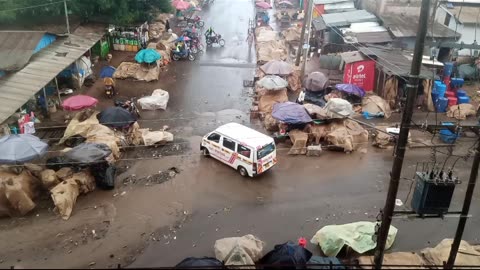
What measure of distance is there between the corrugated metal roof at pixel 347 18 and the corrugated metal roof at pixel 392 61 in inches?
250

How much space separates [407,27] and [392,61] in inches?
292

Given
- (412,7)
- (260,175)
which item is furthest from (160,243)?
(412,7)

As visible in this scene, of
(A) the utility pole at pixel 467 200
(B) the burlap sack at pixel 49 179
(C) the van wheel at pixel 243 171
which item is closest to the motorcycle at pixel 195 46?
(C) the van wheel at pixel 243 171

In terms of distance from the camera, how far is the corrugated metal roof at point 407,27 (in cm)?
2933

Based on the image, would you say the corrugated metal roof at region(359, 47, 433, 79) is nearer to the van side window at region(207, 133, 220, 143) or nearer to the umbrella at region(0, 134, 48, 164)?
the van side window at region(207, 133, 220, 143)

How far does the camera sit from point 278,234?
14508 millimetres

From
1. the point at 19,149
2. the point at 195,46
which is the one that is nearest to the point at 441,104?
the point at 195,46

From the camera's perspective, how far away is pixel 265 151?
1750cm

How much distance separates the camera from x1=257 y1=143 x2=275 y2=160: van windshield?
17147 millimetres

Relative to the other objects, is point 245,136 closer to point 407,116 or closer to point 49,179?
point 49,179

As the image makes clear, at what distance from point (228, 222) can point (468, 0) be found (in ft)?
93.2

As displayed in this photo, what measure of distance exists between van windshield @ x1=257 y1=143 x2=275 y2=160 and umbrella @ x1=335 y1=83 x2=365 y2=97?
8730 millimetres

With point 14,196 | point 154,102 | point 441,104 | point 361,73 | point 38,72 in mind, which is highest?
point 38,72

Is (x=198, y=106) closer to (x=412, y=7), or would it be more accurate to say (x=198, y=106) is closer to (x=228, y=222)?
(x=228, y=222)
